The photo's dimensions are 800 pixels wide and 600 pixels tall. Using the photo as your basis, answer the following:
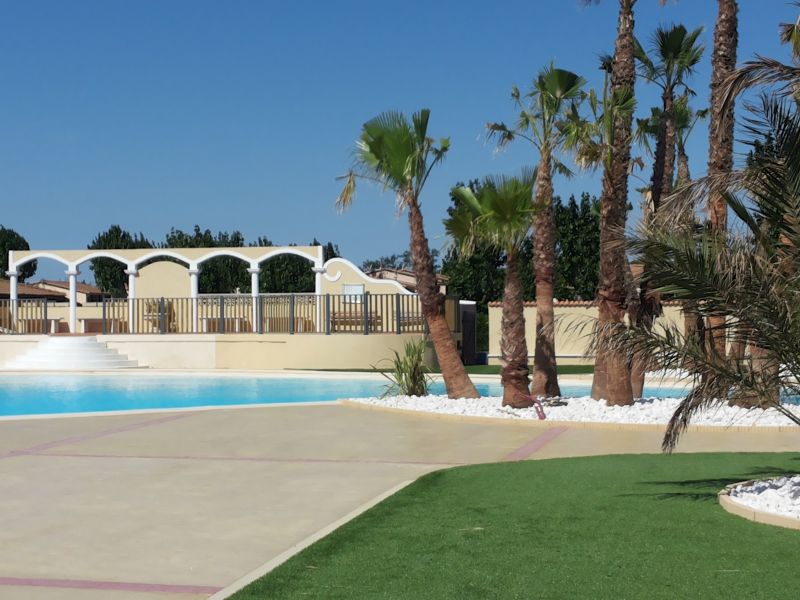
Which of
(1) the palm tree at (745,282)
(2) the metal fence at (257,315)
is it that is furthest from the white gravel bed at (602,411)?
(2) the metal fence at (257,315)

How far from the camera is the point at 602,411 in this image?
51.1 ft

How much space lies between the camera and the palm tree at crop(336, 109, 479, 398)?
1622 cm

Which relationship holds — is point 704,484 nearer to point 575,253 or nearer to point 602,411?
point 602,411

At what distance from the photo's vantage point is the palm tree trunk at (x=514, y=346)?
15.9 meters

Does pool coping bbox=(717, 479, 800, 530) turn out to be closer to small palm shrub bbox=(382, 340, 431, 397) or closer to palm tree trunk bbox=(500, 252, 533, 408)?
palm tree trunk bbox=(500, 252, 533, 408)

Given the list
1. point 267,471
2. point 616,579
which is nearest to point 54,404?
point 267,471

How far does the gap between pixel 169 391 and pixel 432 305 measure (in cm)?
1044

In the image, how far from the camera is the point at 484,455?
1204cm

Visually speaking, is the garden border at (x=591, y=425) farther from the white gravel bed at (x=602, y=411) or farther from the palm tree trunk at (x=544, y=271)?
the palm tree trunk at (x=544, y=271)

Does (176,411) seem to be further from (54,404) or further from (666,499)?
(666,499)

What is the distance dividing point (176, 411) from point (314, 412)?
7.85 feet

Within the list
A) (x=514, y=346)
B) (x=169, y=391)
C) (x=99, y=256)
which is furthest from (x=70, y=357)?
(x=514, y=346)

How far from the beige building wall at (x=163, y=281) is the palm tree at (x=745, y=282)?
31.2 metres

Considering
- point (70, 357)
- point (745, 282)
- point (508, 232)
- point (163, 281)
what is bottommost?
point (70, 357)
